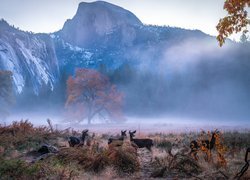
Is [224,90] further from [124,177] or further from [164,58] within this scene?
[124,177]

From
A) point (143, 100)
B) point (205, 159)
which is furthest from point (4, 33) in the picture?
point (205, 159)

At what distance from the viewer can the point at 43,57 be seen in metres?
128

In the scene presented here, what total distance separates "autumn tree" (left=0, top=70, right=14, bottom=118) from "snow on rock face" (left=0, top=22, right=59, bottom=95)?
1646 inches

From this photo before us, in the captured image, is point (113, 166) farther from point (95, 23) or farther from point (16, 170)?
point (95, 23)

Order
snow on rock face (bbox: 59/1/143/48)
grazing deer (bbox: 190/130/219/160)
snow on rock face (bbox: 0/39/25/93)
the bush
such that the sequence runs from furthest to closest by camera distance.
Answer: snow on rock face (bbox: 59/1/143/48), snow on rock face (bbox: 0/39/25/93), grazing deer (bbox: 190/130/219/160), the bush

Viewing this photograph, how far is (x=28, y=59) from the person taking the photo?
118 metres

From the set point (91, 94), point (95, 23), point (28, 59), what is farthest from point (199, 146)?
point (95, 23)

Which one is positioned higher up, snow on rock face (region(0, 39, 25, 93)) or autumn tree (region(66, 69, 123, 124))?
snow on rock face (region(0, 39, 25, 93))

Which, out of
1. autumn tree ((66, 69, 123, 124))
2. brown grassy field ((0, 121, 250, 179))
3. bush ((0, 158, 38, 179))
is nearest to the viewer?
bush ((0, 158, 38, 179))

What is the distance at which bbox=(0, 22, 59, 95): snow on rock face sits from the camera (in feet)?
355

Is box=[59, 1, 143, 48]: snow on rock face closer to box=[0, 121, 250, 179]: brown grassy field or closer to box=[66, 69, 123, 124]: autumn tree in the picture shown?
box=[66, 69, 123, 124]: autumn tree

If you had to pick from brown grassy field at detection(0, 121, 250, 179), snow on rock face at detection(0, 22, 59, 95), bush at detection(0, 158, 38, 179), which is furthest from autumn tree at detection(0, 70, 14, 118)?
bush at detection(0, 158, 38, 179)

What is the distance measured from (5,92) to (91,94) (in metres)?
18.3

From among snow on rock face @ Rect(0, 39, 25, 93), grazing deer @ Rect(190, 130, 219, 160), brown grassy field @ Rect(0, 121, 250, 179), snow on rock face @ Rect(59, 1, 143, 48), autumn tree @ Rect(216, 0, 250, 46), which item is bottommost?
brown grassy field @ Rect(0, 121, 250, 179)
